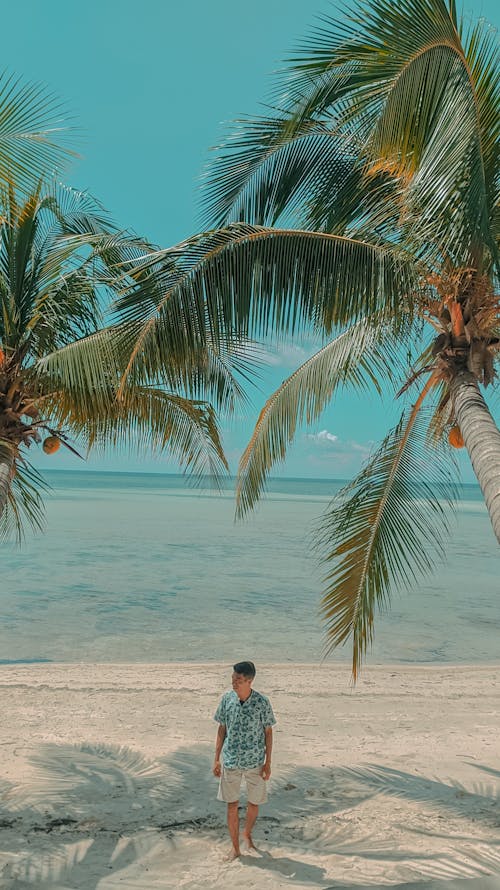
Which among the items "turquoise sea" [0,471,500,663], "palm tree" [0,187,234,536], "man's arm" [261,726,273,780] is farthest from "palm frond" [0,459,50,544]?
"turquoise sea" [0,471,500,663]

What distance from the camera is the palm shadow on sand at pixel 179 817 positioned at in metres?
4.58

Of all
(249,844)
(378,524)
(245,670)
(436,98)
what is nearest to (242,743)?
(245,670)

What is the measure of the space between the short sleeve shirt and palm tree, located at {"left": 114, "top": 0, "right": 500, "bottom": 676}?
1111mm

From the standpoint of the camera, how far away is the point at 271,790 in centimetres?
606

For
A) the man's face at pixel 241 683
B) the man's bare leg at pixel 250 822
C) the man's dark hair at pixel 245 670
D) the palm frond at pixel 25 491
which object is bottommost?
the man's bare leg at pixel 250 822

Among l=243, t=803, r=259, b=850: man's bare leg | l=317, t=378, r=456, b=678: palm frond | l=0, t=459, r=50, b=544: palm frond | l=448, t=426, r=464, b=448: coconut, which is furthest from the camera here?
l=0, t=459, r=50, b=544: palm frond

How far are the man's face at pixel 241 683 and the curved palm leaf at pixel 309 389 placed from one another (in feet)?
8.17

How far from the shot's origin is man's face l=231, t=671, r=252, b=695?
180 inches

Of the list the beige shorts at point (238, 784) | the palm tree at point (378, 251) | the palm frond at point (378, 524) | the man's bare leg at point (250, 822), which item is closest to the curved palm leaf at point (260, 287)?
the palm tree at point (378, 251)

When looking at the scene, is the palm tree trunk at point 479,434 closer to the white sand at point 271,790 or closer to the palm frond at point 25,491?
the white sand at point 271,790

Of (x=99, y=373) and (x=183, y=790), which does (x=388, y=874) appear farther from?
(x=99, y=373)

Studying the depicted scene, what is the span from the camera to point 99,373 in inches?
220

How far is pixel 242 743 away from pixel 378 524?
2.10m

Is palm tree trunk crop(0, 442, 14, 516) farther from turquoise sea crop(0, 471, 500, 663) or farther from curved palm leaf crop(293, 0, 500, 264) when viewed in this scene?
turquoise sea crop(0, 471, 500, 663)
